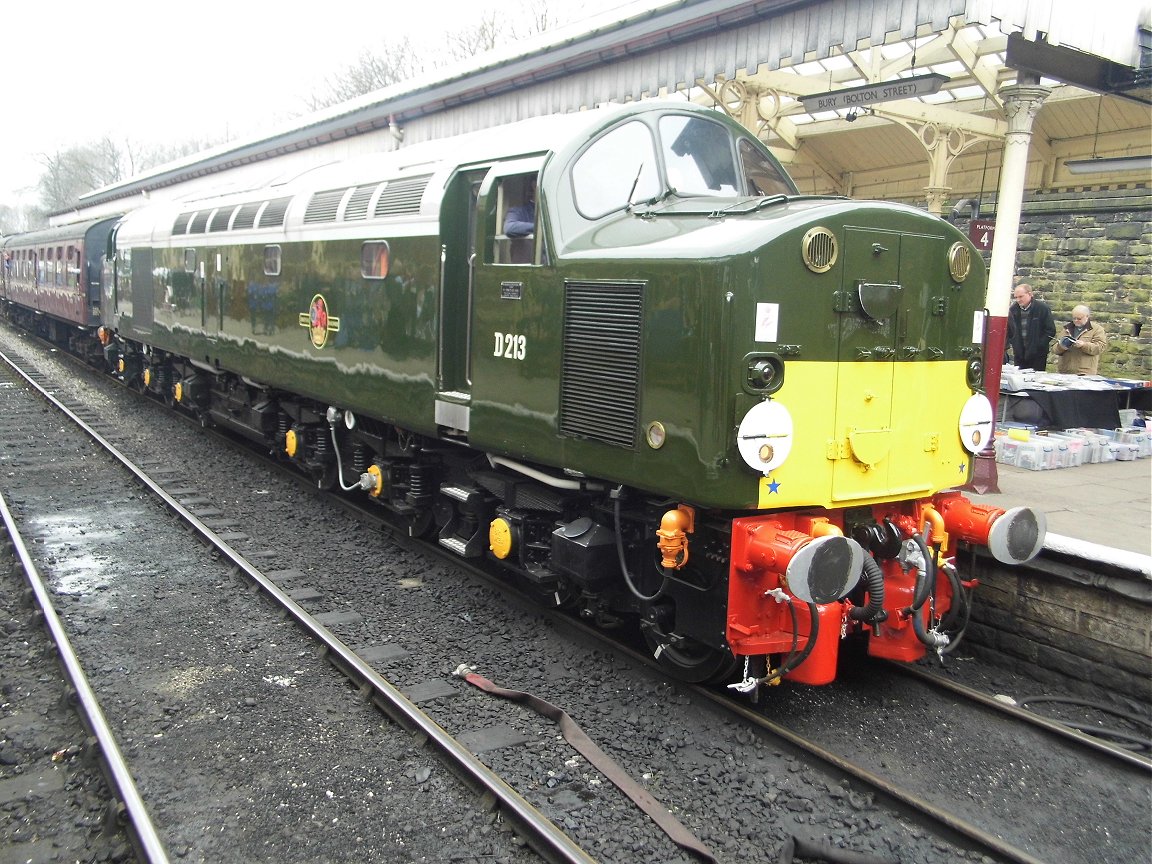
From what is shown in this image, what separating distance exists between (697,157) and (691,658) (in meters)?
3.07

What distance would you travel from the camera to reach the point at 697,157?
19.4 ft

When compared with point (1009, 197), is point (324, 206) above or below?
below

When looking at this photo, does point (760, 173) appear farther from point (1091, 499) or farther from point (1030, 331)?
point (1030, 331)

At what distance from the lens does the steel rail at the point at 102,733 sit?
12.8 ft

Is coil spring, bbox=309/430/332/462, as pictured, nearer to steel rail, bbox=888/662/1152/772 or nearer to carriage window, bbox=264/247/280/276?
carriage window, bbox=264/247/280/276

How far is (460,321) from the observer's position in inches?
267

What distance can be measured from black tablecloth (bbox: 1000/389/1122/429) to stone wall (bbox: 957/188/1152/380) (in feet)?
10.7

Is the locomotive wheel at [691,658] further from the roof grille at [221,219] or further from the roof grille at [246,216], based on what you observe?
the roof grille at [221,219]

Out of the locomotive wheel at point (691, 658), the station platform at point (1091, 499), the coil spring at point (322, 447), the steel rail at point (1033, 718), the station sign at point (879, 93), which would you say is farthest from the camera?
the coil spring at point (322, 447)

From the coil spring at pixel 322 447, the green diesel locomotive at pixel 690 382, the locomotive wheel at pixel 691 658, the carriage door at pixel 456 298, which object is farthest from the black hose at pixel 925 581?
the coil spring at pixel 322 447

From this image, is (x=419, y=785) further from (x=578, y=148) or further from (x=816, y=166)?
(x=816, y=166)

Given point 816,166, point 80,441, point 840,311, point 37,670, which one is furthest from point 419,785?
point 816,166

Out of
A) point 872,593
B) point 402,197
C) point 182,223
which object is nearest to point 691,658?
point 872,593

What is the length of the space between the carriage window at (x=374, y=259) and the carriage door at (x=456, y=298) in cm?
92
